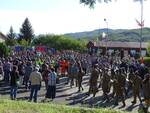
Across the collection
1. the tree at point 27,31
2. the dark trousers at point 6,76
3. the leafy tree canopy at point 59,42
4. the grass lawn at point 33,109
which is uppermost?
the tree at point 27,31

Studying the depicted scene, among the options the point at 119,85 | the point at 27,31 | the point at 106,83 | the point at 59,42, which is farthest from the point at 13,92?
the point at 59,42

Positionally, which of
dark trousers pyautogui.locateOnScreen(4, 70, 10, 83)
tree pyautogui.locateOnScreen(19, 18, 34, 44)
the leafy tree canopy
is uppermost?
tree pyautogui.locateOnScreen(19, 18, 34, 44)

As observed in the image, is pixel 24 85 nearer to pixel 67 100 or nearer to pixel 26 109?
pixel 67 100

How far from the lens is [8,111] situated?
14773mm

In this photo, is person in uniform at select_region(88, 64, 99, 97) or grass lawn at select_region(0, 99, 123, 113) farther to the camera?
person in uniform at select_region(88, 64, 99, 97)

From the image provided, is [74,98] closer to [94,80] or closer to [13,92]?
[94,80]

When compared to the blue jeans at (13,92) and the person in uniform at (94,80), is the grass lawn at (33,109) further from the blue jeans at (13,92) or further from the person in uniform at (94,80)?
the person in uniform at (94,80)

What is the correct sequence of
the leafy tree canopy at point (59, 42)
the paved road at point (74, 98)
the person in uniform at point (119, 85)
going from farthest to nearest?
the leafy tree canopy at point (59, 42)
the person in uniform at point (119, 85)
the paved road at point (74, 98)

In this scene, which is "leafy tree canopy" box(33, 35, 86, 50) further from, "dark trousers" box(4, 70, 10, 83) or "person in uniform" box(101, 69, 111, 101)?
"person in uniform" box(101, 69, 111, 101)

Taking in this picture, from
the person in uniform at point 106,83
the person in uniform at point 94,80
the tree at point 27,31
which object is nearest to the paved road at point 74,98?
the person in uniform at point 94,80

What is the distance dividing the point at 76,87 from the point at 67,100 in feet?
18.3

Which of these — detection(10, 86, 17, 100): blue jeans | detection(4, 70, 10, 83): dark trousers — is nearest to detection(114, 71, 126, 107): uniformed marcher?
detection(10, 86, 17, 100): blue jeans

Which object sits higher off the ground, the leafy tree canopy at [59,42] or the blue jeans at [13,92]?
the blue jeans at [13,92]

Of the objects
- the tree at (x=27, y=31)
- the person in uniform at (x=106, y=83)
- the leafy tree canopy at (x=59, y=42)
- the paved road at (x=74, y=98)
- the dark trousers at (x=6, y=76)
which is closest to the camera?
the paved road at (x=74, y=98)
